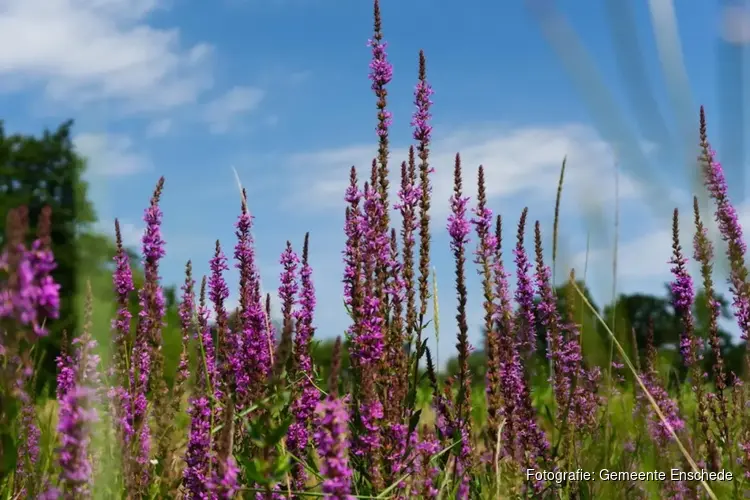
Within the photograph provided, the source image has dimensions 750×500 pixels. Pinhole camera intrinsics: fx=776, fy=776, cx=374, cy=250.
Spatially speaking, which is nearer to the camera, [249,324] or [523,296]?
[249,324]

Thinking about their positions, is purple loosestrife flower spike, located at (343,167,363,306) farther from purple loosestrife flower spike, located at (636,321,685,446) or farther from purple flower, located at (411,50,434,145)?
purple loosestrife flower spike, located at (636,321,685,446)

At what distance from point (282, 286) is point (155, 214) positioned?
1.54 m

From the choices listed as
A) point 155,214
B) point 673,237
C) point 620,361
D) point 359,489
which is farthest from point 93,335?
point 620,361

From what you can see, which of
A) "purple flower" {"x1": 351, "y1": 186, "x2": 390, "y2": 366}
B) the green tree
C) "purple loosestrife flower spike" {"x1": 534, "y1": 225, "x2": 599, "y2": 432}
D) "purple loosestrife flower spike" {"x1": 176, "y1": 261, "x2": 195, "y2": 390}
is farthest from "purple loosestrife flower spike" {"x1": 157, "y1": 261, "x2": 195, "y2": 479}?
the green tree

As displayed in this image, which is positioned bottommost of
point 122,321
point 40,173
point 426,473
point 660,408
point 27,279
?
point 426,473

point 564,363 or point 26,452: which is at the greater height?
point 564,363

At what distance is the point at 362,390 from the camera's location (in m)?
3.30

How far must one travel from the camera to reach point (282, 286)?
5324mm

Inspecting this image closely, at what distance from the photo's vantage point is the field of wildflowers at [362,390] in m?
2.57

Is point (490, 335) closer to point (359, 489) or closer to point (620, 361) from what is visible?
point (359, 489)

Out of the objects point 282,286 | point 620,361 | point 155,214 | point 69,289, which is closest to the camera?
point 155,214

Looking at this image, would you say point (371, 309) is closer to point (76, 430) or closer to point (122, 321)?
point (76, 430)

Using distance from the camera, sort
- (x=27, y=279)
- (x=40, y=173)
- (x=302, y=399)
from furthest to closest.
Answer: (x=40, y=173), (x=302, y=399), (x=27, y=279)

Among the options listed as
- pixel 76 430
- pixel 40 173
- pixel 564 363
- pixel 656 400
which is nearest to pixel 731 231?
pixel 564 363
